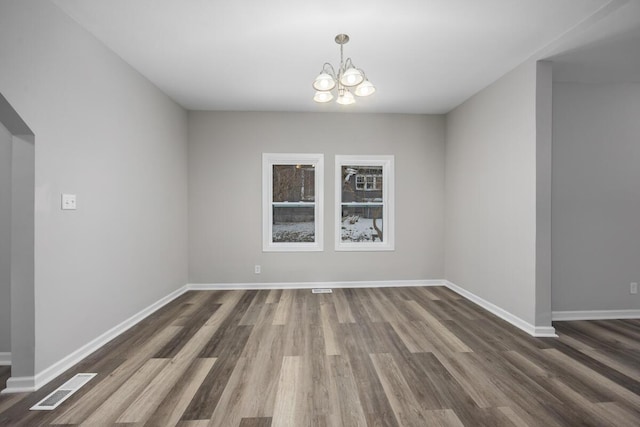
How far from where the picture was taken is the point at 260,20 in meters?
2.45

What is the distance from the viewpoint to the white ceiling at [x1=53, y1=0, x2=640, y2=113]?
228 centimetres

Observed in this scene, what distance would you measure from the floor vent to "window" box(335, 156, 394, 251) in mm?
3438

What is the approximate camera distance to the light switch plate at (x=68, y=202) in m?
2.32

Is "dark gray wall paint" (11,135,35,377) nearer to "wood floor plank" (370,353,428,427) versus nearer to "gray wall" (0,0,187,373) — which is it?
"gray wall" (0,0,187,373)

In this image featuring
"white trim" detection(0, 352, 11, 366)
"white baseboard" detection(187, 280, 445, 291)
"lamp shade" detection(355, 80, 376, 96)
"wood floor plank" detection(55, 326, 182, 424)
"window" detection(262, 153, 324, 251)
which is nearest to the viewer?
"wood floor plank" detection(55, 326, 182, 424)

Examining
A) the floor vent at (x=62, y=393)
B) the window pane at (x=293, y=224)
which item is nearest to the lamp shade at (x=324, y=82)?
the window pane at (x=293, y=224)

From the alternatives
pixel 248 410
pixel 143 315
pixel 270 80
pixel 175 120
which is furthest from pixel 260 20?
pixel 143 315

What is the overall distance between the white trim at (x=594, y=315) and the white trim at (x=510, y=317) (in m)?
0.55

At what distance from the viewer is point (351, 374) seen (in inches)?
88.7

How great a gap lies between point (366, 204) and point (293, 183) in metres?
1.25

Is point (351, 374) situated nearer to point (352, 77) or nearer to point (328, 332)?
point (328, 332)

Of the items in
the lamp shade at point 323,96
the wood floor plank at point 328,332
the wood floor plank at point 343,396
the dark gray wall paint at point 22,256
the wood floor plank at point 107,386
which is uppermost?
the lamp shade at point 323,96

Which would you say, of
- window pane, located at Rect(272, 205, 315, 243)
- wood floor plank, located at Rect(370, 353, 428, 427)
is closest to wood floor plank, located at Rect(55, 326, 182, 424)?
wood floor plank, located at Rect(370, 353, 428, 427)

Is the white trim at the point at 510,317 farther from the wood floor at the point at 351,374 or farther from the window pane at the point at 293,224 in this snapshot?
the window pane at the point at 293,224
